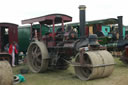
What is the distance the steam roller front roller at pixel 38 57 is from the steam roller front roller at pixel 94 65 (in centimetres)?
138

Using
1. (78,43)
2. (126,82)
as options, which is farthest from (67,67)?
(126,82)

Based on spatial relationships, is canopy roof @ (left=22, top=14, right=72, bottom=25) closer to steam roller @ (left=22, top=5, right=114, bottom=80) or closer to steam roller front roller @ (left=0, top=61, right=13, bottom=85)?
steam roller @ (left=22, top=5, right=114, bottom=80)

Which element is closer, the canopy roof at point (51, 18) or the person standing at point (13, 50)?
the canopy roof at point (51, 18)

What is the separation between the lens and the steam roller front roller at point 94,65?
4973 mm

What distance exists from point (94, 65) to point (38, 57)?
2700 mm

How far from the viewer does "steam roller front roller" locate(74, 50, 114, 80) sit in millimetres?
4973

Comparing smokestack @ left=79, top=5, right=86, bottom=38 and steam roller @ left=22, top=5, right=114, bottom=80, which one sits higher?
smokestack @ left=79, top=5, right=86, bottom=38

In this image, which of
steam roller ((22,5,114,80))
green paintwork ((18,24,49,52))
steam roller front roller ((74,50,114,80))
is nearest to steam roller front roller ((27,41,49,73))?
steam roller ((22,5,114,80))

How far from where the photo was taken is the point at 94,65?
490cm

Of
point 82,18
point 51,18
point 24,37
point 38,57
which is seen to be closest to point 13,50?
point 38,57

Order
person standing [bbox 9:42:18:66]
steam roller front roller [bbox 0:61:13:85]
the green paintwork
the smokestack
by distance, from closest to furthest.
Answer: steam roller front roller [bbox 0:61:13:85] < the smokestack < person standing [bbox 9:42:18:66] < the green paintwork

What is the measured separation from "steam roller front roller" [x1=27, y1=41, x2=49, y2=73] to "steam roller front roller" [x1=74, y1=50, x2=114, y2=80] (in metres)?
1.38

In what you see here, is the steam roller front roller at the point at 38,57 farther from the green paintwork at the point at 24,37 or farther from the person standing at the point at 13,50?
the green paintwork at the point at 24,37

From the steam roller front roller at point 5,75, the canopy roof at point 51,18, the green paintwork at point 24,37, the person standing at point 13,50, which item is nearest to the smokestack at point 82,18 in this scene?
the canopy roof at point 51,18
